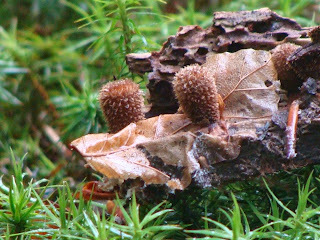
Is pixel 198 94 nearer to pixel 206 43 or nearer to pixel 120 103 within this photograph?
pixel 120 103

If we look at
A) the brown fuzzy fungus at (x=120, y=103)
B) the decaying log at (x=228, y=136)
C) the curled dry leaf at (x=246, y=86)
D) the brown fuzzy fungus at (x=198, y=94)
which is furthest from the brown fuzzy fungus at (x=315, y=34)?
the brown fuzzy fungus at (x=120, y=103)

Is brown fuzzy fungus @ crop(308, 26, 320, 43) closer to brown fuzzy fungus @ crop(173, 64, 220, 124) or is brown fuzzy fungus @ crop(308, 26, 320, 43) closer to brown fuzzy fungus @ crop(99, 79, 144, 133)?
brown fuzzy fungus @ crop(173, 64, 220, 124)

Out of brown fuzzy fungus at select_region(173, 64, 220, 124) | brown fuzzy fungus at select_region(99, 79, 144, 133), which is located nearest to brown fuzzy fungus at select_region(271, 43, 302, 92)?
brown fuzzy fungus at select_region(173, 64, 220, 124)

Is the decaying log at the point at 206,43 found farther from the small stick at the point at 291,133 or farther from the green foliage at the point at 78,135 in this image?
the small stick at the point at 291,133

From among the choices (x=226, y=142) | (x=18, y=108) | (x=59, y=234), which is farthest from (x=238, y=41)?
(x=18, y=108)

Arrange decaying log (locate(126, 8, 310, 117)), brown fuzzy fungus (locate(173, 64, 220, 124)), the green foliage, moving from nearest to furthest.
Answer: the green foliage
brown fuzzy fungus (locate(173, 64, 220, 124))
decaying log (locate(126, 8, 310, 117))

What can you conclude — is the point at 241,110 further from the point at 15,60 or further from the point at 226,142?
the point at 15,60
